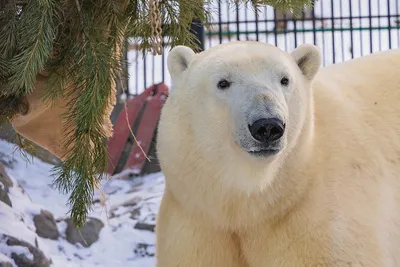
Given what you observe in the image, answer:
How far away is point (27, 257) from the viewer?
3990 millimetres

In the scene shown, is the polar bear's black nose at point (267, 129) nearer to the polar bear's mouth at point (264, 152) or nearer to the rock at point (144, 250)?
the polar bear's mouth at point (264, 152)

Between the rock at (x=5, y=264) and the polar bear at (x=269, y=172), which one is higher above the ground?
the polar bear at (x=269, y=172)

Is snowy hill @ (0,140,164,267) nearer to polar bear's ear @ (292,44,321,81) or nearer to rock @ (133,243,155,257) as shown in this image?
rock @ (133,243,155,257)

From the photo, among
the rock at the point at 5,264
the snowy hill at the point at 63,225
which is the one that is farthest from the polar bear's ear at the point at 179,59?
the rock at the point at 5,264

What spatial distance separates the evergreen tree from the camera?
260cm

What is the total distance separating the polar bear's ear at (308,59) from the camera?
2.80 m

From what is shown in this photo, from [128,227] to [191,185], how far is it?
9.15 ft

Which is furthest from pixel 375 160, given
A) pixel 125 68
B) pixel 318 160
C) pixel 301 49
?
pixel 125 68

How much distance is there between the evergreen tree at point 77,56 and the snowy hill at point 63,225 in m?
0.93

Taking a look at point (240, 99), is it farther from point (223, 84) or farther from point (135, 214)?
point (135, 214)

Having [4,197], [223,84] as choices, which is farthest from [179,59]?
[4,197]

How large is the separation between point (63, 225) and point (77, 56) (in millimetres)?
2572

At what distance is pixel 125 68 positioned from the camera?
9.74ft

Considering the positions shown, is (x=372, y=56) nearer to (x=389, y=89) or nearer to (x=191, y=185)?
(x=389, y=89)
